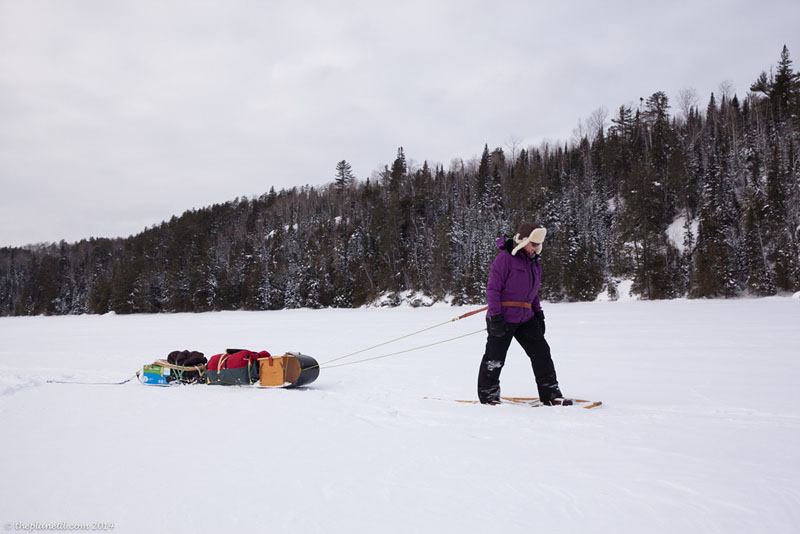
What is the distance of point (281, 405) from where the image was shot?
16.3 ft

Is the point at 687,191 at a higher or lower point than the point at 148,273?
higher

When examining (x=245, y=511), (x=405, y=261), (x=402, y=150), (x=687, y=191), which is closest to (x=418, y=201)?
(x=405, y=261)

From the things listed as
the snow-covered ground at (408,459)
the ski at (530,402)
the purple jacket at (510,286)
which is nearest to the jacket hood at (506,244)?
the purple jacket at (510,286)

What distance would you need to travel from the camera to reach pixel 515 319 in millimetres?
4852

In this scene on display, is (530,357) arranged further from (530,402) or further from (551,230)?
(551,230)

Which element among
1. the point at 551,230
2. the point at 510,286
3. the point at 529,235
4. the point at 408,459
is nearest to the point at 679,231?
the point at 551,230

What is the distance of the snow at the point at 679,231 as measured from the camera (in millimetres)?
38672

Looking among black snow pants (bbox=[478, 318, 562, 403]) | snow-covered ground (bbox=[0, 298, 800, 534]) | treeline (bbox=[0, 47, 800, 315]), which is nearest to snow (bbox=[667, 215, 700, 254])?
treeline (bbox=[0, 47, 800, 315])

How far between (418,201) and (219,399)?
5430cm

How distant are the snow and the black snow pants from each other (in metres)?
39.8

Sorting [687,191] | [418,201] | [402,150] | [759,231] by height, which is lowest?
[759,231]

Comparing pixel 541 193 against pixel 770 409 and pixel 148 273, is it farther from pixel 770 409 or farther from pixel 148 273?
pixel 148 273

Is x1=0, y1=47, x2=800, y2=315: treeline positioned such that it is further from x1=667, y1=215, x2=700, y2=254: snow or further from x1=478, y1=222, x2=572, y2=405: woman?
x1=478, y1=222, x2=572, y2=405: woman

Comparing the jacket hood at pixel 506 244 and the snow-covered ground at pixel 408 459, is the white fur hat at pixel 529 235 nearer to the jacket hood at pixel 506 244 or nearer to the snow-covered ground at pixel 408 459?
the jacket hood at pixel 506 244
